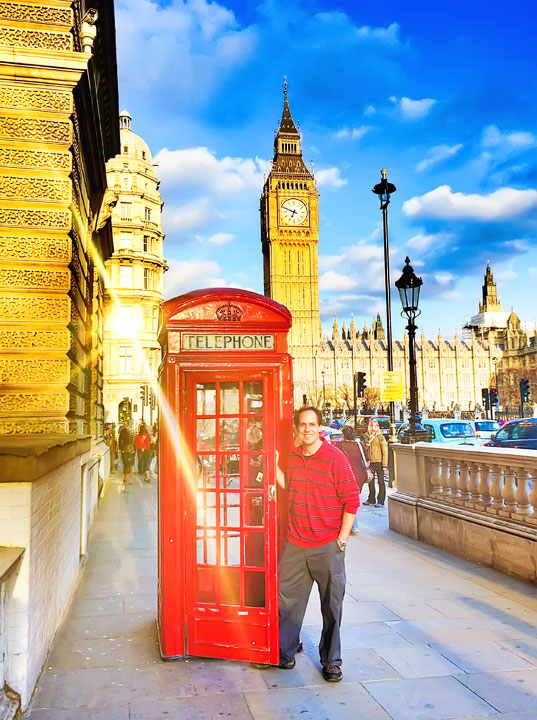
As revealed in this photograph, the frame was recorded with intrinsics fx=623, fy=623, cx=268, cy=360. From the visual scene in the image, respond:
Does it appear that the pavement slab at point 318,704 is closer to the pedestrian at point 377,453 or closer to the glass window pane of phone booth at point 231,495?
the glass window pane of phone booth at point 231,495

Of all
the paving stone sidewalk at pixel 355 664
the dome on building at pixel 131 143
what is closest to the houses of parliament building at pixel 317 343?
the dome on building at pixel 131 143

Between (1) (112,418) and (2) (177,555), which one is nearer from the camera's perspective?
(2) (177,555)

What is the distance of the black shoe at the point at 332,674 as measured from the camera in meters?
4.27

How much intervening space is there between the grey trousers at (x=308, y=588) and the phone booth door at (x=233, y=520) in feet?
0.27

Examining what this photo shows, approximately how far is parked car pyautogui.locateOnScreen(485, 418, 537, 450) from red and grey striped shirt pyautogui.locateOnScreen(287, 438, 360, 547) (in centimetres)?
1161

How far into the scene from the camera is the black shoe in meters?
4.27

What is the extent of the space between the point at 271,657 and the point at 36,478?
2.18m

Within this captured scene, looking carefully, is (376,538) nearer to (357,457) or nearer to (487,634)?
(357,457)

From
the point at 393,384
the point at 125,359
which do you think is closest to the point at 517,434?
the point at 393,384

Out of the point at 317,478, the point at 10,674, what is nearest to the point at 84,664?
the point at 10,674

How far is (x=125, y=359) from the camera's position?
4562cm

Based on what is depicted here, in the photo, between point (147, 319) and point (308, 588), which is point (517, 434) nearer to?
point (308, 588)

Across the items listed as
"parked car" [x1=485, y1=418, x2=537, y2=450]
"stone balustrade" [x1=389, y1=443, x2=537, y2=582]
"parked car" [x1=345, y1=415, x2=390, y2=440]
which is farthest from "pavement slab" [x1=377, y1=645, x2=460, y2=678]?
"parked car" [x1=345, y1=415, x2=390, y2=440]

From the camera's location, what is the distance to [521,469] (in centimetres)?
684
